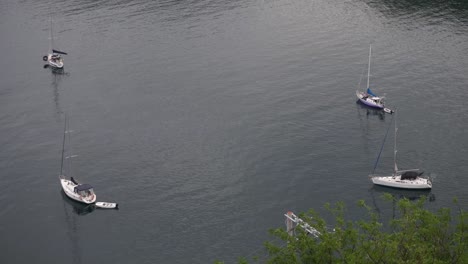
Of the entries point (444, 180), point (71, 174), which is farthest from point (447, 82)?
point (71, 174)

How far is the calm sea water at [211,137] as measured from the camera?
108812 mm

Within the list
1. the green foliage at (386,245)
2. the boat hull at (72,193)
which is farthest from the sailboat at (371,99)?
the green foliage at (386,245)

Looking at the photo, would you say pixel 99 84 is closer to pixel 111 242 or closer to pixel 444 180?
pixel 111 242

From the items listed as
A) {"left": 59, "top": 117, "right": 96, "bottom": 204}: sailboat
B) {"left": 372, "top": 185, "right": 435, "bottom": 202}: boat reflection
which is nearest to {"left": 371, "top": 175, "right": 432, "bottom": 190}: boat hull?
{"left": 372, "top": 185, "right": 435, "bottom": 202}: boat reflection

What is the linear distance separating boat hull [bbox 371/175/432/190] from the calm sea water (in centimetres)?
178

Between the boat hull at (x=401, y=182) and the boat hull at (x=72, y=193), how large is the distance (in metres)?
56.9

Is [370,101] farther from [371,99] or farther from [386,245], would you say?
[386,245]

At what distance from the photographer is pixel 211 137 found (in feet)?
458

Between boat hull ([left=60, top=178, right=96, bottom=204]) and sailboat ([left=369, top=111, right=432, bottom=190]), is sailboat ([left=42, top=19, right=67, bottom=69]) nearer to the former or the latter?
boat hull ([left=60, top=178, right=96, bottom=204])

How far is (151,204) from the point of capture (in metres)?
116

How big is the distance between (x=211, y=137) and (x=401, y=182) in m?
45.7

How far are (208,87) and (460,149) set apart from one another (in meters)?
70.6

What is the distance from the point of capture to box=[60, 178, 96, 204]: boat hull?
116 m

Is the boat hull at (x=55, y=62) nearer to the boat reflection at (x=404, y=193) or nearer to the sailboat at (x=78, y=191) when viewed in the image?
the sailboat at (x=78, y=191)
